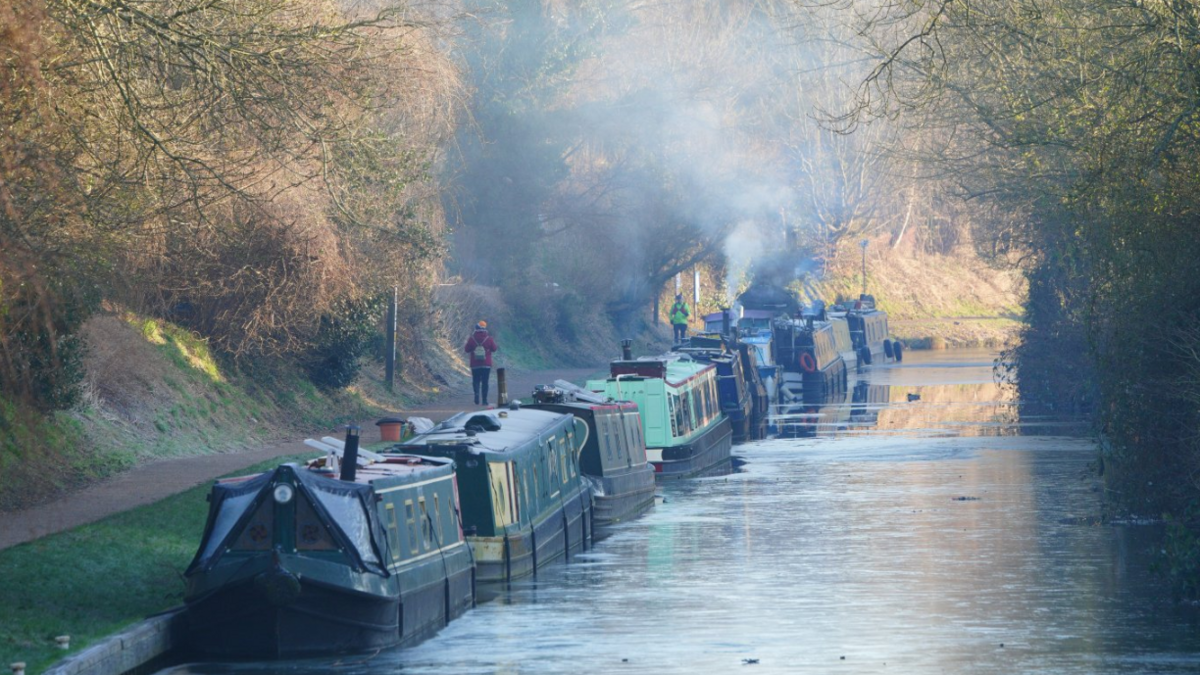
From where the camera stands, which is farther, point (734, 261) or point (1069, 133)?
point (734, 261)

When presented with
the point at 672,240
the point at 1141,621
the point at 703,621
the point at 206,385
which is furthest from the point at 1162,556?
the point at 672,240

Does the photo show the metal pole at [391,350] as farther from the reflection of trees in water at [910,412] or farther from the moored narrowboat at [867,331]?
the moored narrowboat at [867,331]

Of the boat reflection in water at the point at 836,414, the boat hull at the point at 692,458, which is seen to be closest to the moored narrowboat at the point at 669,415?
the boat hull at the point at 692,458

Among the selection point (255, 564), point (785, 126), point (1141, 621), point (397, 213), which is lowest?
point (1141, 621)

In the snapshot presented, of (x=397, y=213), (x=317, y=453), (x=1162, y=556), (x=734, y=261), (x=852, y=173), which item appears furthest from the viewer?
(x=852, y=173)

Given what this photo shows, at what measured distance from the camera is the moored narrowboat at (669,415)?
95.7 ft

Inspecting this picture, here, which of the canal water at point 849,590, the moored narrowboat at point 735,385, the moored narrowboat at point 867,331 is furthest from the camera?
the moored narrowboat at point 867,331

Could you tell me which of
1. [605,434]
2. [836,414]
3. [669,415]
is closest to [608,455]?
[605,434]

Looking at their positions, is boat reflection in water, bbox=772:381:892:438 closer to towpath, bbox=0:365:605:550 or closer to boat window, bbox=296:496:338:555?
towpath, bbox=0:365:605:550

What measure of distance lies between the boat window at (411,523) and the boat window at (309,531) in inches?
47.2

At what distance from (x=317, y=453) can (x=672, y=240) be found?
100 feet

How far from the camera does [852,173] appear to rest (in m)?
74.9

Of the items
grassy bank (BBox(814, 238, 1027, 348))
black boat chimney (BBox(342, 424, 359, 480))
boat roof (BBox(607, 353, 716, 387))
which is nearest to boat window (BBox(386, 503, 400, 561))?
black boat chimney (BBox(342, 424, 359, 480))

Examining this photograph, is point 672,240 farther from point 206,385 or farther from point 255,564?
point 255,564
